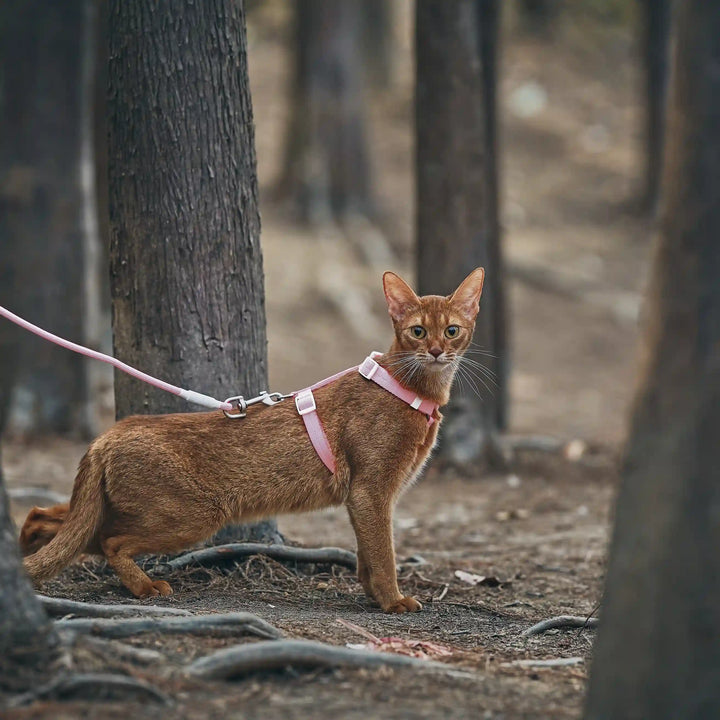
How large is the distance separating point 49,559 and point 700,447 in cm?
292

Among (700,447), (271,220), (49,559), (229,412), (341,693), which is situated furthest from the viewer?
(271,220)

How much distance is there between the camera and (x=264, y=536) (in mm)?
6176

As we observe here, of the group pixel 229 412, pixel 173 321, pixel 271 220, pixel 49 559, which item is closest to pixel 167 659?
pixel 49 559

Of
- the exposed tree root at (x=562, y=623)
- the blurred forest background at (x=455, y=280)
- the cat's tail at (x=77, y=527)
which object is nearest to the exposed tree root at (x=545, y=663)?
the blurred forest background at (x=455, y=280)

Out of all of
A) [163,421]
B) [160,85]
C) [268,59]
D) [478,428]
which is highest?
[268,59]

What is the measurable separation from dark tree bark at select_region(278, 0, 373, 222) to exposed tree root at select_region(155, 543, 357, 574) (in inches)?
500

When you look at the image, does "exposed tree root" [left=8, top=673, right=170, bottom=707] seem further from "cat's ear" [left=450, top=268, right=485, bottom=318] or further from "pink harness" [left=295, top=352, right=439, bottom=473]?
"cat's ear" [left=450, top=268, right=485, bottom=318]

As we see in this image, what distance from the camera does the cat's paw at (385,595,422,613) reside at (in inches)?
209

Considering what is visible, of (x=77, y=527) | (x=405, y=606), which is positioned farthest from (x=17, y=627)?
(x=405, y=606)

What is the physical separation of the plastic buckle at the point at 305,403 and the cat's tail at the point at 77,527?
93cm

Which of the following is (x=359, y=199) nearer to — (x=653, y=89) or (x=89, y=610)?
(x=653, y=89)

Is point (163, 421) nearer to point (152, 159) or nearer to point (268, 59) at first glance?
point (152, 159)

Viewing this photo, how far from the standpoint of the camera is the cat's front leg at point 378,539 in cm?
529

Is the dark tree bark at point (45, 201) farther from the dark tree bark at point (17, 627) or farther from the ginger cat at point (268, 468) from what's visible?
the dark tree bark at point (17, 627)
